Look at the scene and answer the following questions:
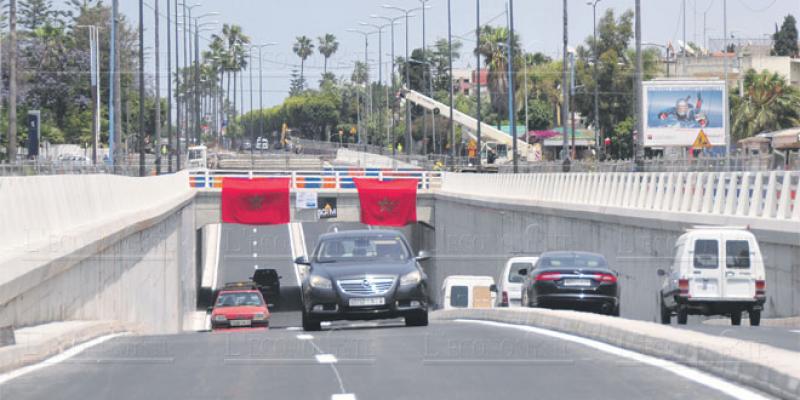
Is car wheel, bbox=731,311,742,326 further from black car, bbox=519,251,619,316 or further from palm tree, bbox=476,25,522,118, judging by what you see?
palm tree, bbox=476,25,522,118

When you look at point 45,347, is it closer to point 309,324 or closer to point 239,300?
point 309,324

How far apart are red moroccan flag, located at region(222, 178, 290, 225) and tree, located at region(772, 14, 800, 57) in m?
98.9

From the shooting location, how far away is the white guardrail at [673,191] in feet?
87.7

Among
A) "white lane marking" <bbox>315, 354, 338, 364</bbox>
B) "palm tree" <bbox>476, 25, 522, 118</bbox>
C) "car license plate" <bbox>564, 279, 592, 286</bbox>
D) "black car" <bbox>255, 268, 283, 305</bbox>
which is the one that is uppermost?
"palm tree" <bbox>476, 25, 522, 118</bbox>

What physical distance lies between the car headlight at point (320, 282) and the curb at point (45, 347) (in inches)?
149

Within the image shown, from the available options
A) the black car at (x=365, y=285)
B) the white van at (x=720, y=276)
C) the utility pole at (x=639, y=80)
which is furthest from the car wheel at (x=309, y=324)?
the utility pole at (x=639, y=80)

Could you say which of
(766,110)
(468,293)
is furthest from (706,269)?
(766,110)

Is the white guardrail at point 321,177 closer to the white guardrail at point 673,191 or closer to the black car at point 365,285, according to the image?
the white guardrail at point 673,191

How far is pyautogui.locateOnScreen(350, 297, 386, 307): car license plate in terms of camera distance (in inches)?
790

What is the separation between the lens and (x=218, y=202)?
67.3m

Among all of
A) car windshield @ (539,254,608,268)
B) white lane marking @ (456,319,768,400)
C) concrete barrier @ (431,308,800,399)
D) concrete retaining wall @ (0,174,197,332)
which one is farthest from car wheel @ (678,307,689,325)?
concrete retaining wall @ (0,174,197,332)

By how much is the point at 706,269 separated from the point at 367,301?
7.83 meters

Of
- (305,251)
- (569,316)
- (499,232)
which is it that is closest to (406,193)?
Result: (499,232)

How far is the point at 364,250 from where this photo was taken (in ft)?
69.4
